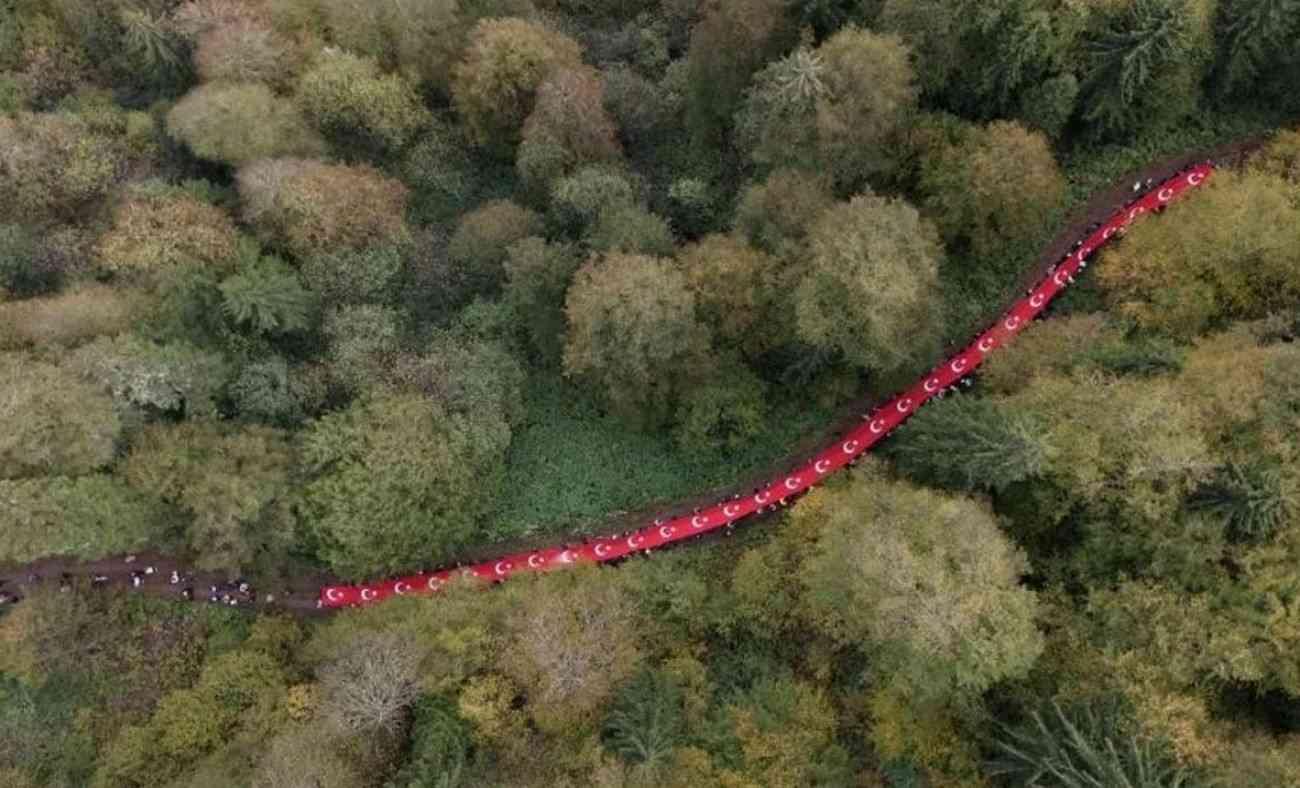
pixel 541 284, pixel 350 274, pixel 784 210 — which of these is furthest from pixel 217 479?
pixel 784 210

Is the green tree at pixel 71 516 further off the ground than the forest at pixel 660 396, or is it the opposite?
the forest at pixel 660 396

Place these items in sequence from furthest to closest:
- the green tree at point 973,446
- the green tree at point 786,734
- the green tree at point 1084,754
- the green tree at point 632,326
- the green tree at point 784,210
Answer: the green tree at point 784,210
the green tree at point 632,326
the green tree at point 973,446
the green tree at point 786,734
the green tree at point 1084,754

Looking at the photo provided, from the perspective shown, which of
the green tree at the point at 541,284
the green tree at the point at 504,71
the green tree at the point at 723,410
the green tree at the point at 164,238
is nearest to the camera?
the green tree at the point at 723,410

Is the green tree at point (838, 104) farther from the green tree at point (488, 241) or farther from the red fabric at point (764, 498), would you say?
the green tree at point (488, 241)

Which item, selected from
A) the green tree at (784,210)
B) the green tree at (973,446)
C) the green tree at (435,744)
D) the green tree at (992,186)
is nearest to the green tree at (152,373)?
the green tree at (435,744)

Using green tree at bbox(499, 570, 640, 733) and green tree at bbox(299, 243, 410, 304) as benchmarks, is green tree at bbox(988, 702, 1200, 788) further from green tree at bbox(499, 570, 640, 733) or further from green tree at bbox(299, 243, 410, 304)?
green tree at bbox(299, 243, 410, 304)

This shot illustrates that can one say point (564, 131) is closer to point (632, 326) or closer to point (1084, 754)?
point (632, 326)

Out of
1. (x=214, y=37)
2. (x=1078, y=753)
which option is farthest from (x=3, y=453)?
(x=1078, y=753)

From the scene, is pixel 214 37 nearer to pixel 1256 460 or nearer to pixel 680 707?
pixel 680 707

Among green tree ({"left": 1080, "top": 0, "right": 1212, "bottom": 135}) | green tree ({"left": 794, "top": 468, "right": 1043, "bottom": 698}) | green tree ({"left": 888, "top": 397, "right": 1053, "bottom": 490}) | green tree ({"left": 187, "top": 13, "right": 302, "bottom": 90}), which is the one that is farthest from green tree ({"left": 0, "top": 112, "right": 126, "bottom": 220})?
green tree ({"left": 1080, "top": 0, "right": 1212, "bottom": 135})

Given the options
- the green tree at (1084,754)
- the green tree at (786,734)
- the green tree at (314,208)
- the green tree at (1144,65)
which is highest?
the green tree at (1144,65)
